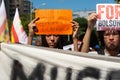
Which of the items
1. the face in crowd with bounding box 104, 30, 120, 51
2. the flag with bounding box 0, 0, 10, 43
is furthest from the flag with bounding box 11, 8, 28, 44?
the face in crowd with bounding box 104, 30, 120, 51

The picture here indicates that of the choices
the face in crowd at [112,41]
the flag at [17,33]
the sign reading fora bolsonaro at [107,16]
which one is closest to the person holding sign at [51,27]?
the sign reading fora bolsonaro at [107,16]

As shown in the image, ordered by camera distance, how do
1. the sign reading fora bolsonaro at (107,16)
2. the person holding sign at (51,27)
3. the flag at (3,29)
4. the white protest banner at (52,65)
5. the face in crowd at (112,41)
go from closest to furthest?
the white protest banner at (52,65) → the face in crowd at (112,41) → the sign reading fora bolsonaro at (107,16) → the person holding sign at (51,27) → the flag at (3,29)

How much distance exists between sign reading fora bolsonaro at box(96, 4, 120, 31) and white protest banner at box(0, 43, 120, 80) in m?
1.10

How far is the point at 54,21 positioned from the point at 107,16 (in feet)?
2.02

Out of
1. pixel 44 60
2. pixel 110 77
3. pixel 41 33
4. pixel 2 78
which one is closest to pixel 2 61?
pixel 2 78

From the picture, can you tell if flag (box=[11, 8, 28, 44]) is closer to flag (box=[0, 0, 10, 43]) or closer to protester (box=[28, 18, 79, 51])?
flag (box=[0, 0, 10, 43])

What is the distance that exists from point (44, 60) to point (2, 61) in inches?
23.2

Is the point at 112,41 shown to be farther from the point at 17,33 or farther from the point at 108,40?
the point at 17,33

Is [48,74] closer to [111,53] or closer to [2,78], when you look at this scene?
[2,78]

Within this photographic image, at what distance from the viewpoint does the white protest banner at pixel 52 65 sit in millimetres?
3812

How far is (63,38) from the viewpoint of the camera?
5895 mm

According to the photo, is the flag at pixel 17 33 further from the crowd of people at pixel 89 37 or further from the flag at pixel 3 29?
the crowd of people at pixel 89 37

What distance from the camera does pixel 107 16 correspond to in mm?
5621

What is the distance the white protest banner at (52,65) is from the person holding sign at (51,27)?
2.84ft
